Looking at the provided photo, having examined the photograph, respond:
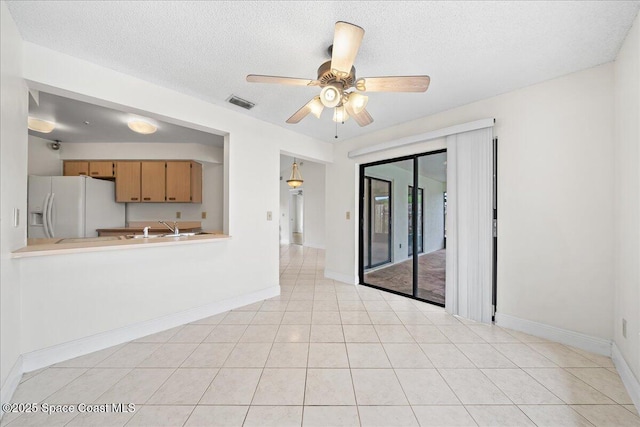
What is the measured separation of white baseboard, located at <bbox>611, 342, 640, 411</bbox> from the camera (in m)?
1.46

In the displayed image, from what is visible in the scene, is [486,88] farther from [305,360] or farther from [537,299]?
[305,360]

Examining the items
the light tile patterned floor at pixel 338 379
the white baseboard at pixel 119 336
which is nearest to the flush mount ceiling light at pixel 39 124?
the white baseboard at pixel 119 336

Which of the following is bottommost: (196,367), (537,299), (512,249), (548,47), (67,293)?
(196,367)

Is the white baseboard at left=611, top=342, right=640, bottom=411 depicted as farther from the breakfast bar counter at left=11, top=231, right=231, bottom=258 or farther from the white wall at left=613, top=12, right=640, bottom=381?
the breakfast bar counter at left=11, top=231, right=231, bottom=258

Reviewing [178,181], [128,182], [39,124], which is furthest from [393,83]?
[128,182]

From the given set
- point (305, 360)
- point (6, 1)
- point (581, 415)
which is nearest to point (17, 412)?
point (305, 360)

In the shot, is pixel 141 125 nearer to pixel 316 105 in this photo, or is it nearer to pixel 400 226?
pixel 316 105

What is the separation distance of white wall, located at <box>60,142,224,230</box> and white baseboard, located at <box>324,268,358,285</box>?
2.37 meters

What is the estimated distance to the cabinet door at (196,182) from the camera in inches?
179

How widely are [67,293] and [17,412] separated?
0.79 m

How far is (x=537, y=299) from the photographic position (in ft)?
7.45

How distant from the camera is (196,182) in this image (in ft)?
15.1

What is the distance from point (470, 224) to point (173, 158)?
16.2 ft

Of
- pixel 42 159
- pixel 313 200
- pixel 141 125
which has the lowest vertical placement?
pixel 313 200
